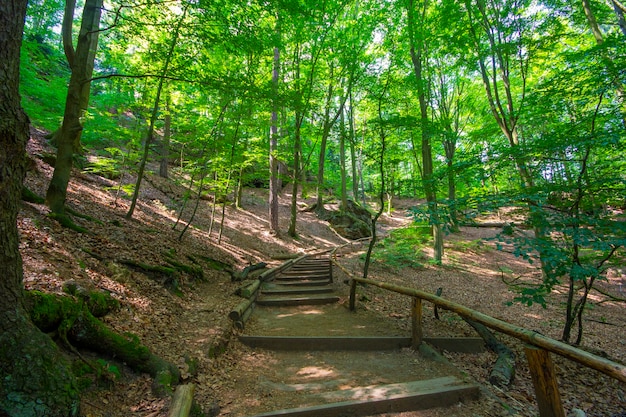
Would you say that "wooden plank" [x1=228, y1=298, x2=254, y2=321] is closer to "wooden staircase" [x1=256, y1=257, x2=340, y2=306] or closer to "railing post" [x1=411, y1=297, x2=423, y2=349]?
"wooden staircase" [x1=256, y1=257, x2=340, y2=306]

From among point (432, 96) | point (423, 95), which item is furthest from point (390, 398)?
point (432, 96)

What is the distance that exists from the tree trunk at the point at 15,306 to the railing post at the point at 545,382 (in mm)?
3819

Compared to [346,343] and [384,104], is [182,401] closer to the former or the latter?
[346,343]

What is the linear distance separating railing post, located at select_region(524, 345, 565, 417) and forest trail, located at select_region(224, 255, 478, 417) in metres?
0.74

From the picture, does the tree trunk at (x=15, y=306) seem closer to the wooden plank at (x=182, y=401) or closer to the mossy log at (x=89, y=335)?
the mossy log at (x=89, y=335)

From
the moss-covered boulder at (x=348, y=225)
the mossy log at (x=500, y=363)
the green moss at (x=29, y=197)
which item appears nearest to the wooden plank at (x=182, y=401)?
the mossy log at (x=500, y=363)

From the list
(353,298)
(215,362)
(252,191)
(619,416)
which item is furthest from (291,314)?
(252,191)

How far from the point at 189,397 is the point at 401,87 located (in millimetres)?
10390

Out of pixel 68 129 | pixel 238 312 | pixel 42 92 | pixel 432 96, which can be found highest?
pixel 432 96

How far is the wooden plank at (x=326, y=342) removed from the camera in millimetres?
4621

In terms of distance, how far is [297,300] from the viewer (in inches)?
276

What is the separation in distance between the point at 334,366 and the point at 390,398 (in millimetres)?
1264

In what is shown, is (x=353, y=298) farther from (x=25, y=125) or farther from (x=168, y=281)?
(x=25, y=125)

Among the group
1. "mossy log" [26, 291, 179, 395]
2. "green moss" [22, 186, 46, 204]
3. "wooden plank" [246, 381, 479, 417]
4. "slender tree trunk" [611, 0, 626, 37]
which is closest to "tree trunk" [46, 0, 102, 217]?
"green moss" [22, 186, 46, 204]
